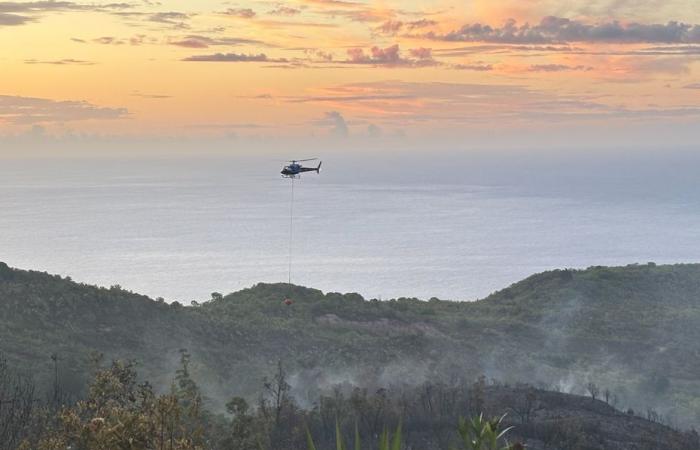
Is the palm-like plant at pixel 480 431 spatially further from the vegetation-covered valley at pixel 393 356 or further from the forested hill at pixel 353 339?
the forested hill at pixel 353 339

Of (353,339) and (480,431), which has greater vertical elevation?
(480,431)

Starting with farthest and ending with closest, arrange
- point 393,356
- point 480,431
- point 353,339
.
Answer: point 353,339
point 393,356
point 480,431

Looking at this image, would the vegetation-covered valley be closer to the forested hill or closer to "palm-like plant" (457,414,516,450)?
the forested hill

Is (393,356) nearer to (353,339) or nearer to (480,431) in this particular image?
(353,339)

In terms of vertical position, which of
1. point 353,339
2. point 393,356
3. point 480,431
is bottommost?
point 393,356

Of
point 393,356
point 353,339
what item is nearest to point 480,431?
point 393,356

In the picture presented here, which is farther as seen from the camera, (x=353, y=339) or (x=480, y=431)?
(x=353, y=339)

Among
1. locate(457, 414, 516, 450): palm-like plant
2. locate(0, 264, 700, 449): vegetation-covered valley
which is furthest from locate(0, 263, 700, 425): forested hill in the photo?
locate(457, 414, 516, 450): palm-like plant
